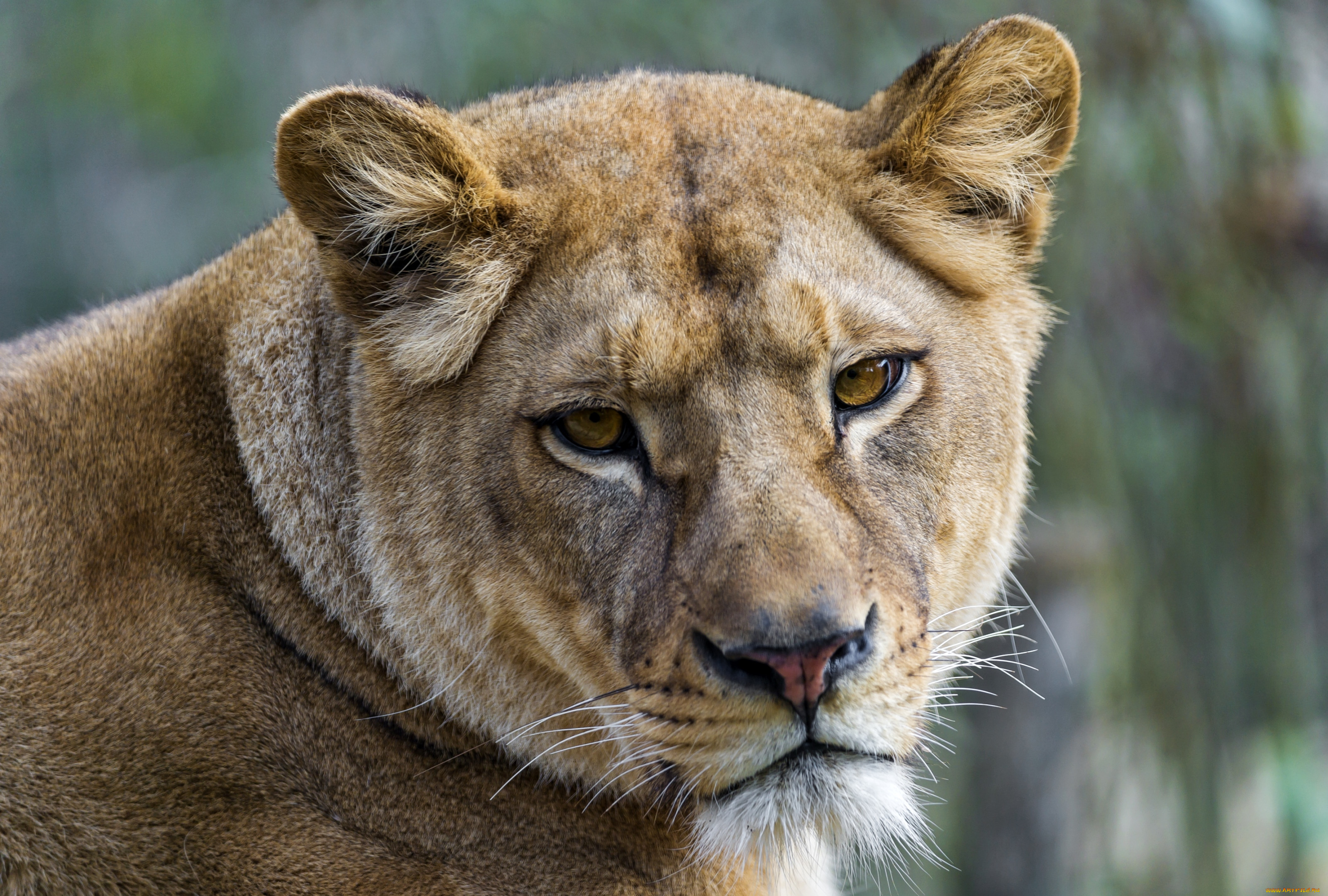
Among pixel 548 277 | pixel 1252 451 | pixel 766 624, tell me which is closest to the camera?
pixel 766 624

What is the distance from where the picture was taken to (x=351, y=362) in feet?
12.3

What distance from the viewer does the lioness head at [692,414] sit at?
3.12 m

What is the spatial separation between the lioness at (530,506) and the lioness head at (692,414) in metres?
0.01

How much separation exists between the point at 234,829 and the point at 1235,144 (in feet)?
20.7

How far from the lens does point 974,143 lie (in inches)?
154

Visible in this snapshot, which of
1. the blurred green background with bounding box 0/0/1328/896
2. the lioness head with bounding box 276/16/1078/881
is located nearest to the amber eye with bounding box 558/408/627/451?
the lioness head with bounding box 276/16/1078/881

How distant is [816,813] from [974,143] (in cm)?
208

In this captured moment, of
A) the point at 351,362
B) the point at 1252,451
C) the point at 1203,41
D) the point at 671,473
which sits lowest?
the point at 1252,451

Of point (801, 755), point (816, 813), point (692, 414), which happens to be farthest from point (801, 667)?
point (692, 414)

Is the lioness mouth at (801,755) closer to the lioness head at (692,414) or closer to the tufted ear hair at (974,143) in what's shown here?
the lioness head at (692,414)

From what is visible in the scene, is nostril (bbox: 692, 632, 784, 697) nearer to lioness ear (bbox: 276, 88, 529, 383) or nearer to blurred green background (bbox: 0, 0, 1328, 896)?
lioness ear (bbox: 276, 88, 529, 383)

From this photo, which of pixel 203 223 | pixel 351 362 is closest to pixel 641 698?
pixel 351 362

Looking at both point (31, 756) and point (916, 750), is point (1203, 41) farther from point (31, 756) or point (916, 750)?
point (31, 756)

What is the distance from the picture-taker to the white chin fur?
3.10 m
